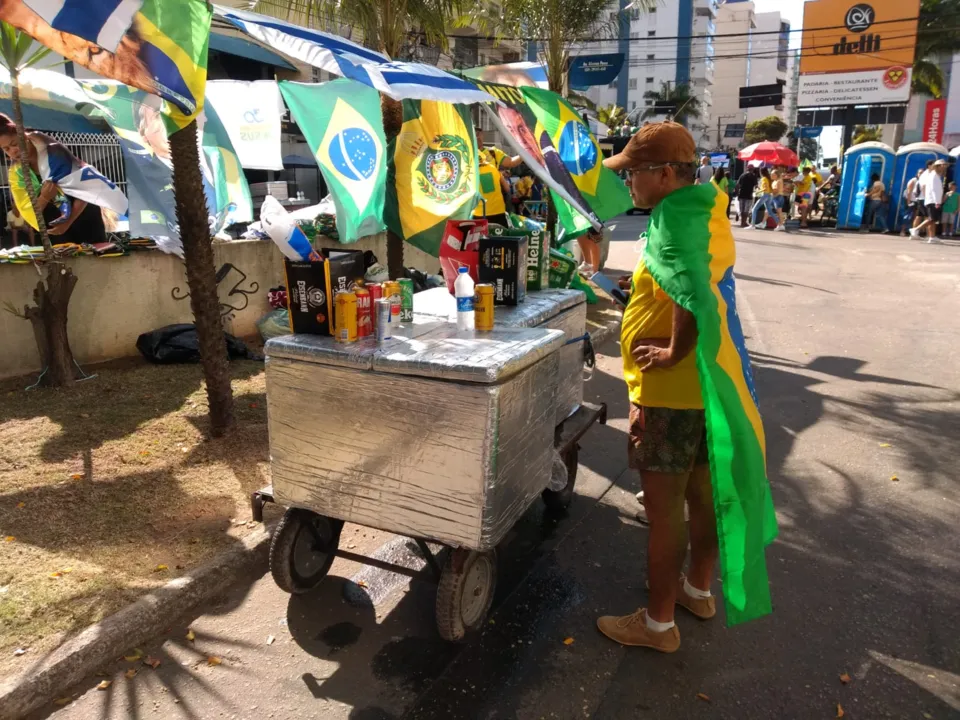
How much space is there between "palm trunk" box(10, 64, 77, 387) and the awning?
11.9 m

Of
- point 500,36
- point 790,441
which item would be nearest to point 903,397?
point 790,441

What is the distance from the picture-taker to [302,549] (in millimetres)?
3430

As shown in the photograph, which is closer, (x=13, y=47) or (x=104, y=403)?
(x=13, y=47)

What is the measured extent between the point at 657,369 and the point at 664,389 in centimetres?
Answer: 9

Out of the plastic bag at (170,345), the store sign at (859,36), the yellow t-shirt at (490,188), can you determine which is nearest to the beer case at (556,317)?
the plastic bag at (170,345)

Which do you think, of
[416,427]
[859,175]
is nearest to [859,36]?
[859,175]

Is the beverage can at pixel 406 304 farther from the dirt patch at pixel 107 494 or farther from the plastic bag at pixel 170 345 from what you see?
→ the plastic bag at pixel 170 345

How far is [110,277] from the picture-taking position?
21.8 ft

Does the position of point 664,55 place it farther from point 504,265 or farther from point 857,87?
point 504,265

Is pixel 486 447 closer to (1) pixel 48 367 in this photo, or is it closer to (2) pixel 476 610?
(2) pixel 476 610

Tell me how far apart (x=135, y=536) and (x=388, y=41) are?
18.3 feet

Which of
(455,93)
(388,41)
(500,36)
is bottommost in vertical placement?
(455,93)

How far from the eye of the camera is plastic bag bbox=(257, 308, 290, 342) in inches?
294

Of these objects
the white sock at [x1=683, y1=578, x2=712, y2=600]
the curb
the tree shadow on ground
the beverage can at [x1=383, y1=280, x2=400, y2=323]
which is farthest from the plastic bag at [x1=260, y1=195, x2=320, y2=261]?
the tree shadow on ground
